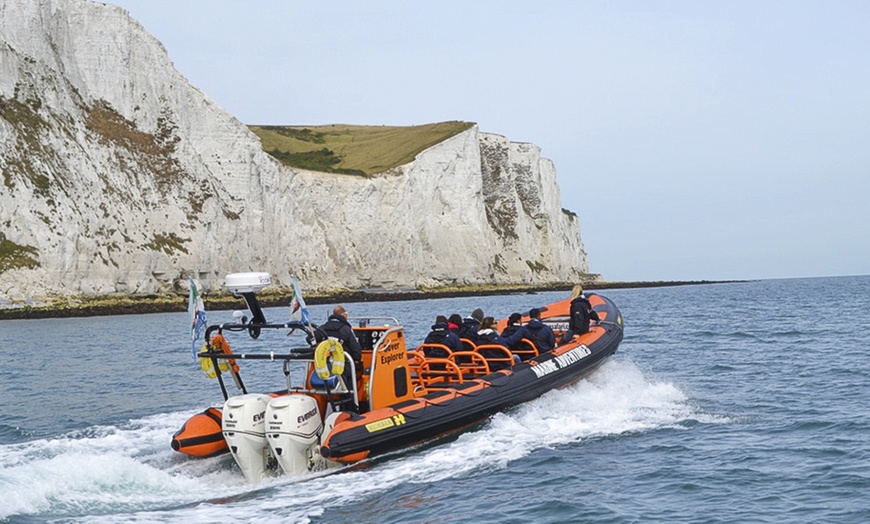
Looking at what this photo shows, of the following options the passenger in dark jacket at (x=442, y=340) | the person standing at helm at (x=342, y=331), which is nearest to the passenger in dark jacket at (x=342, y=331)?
the person standing at helm at (x=342, y=331)

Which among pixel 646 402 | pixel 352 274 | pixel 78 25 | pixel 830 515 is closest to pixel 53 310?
pixel 78 25

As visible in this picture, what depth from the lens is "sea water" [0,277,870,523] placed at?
8.37m

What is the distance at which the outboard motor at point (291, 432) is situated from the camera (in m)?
9.41

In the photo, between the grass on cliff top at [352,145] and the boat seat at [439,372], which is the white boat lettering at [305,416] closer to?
the boat seat at [439,372]

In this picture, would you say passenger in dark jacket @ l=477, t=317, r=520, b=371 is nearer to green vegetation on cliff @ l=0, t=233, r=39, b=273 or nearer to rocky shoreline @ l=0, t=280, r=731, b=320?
rocky shoreline @ l=0, t=280, r=731, b=320

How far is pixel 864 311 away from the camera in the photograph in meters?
37.7

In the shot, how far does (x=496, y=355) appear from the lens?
13.5m

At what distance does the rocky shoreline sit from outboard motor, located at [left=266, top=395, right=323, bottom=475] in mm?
18115

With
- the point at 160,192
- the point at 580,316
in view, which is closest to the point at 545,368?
the point at 580,316

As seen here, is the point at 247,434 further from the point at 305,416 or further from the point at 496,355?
the point at 496,355

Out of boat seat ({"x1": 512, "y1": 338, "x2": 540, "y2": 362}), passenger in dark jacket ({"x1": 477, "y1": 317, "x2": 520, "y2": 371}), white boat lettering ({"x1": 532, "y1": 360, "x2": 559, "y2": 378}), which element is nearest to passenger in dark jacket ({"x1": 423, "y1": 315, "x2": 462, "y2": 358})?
passenger in dark jacket ({"x1": 477, "y1": 317, "x2": 520, "y2": 371})

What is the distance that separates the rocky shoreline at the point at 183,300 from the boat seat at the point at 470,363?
49.7ft

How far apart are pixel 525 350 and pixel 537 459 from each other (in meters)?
3.85

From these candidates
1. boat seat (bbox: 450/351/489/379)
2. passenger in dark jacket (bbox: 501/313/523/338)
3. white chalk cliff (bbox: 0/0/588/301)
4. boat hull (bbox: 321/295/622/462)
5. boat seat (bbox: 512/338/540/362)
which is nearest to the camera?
boat hull (bbox: 321/295/622/462)
